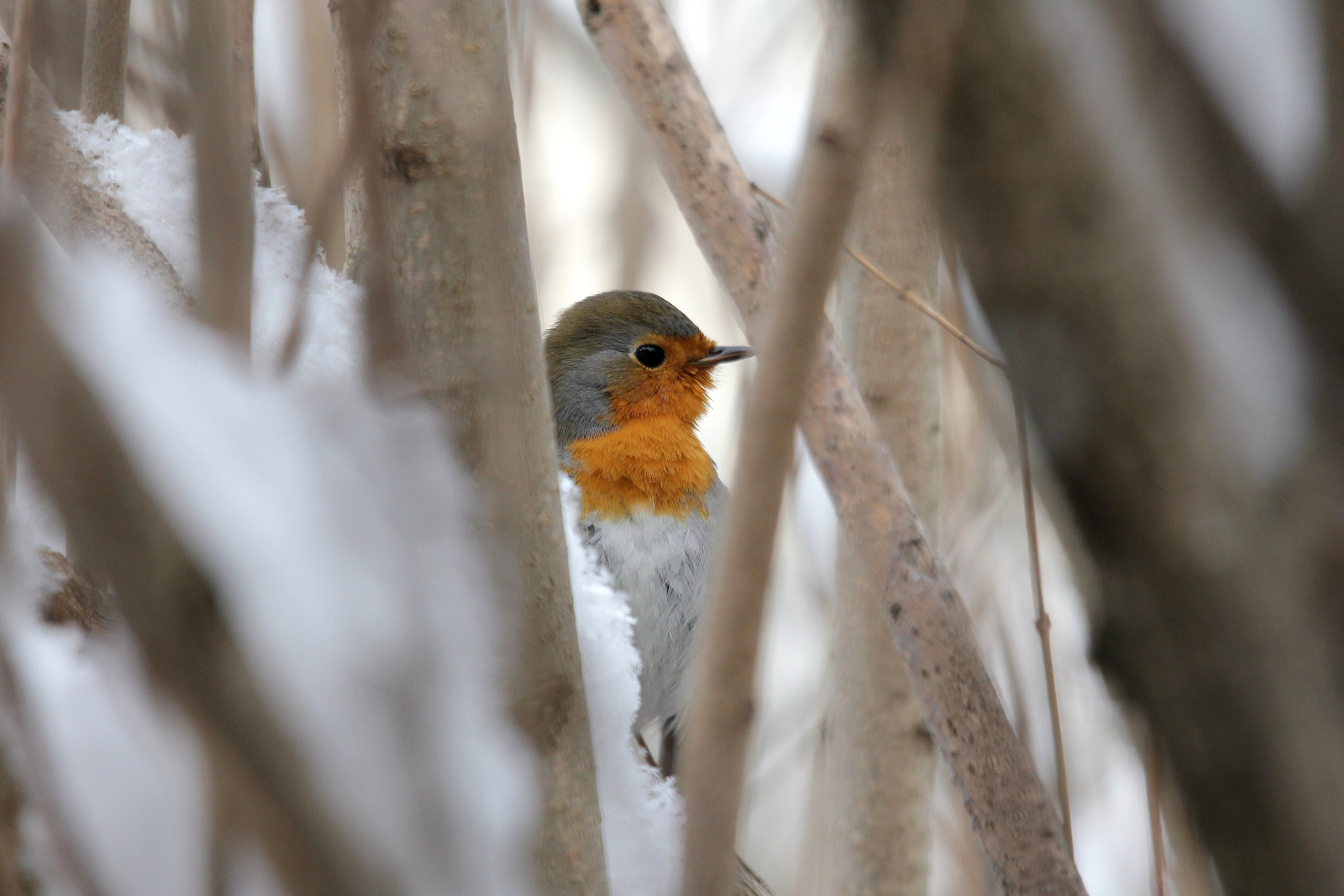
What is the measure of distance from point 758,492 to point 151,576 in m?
0.37

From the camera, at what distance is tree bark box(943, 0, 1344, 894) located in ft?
1.82

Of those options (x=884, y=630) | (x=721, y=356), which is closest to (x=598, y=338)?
(x=721, y=356)

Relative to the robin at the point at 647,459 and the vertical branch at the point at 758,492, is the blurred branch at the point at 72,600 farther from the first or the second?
the robin at the point at 647,459

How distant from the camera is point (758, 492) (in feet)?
2.54

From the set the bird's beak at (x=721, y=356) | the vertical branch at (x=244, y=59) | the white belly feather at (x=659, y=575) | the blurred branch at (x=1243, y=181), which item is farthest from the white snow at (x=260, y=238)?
the bird's beak at (x=721, y=356)

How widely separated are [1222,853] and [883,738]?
1.67 m

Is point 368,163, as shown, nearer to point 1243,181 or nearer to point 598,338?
point 1243,181

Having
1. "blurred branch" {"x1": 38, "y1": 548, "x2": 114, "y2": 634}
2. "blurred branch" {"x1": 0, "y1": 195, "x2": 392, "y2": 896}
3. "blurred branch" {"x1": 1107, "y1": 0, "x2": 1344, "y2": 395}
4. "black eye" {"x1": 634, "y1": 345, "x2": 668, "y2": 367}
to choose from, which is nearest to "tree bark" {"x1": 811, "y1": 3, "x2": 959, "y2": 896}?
"black eye" {"x1": 634, "y1": 345, "x2": 668, "y2": 367}

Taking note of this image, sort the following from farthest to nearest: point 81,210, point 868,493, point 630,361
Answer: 1. point 630,361
2. point 868,493
3. point 81,210

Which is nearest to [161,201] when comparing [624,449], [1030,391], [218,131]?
[218,131]

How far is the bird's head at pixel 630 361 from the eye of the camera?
2.95 m

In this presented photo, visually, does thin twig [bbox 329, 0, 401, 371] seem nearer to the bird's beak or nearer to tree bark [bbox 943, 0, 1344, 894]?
tree bark [bbox 943, 0, 1344, 894]

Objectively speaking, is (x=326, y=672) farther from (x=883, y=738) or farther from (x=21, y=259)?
(x=883, y=738)

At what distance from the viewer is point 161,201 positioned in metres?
1.26
